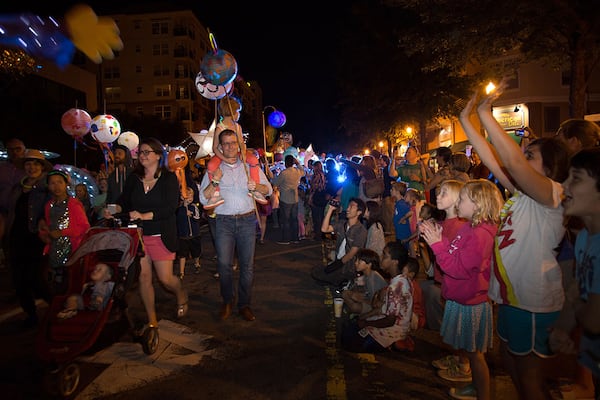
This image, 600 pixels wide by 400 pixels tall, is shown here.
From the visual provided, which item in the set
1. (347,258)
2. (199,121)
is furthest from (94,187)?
(199,121)

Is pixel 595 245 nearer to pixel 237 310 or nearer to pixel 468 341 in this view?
pixel 468 341

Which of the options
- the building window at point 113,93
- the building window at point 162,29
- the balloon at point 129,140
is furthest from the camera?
the building window at point 162,29

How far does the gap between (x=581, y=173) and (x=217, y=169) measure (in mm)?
4065

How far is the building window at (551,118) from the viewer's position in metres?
28.8

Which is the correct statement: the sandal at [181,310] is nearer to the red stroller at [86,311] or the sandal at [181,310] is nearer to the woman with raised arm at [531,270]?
the red stroller at [86,311]

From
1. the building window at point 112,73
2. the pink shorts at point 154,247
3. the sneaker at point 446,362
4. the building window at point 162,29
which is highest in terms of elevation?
the building window at point 162,29

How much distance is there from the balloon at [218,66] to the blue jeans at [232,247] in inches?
77.3

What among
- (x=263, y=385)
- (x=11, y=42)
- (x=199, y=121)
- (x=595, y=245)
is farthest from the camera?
(x=199, y=121)

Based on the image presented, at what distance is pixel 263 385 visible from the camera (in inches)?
147

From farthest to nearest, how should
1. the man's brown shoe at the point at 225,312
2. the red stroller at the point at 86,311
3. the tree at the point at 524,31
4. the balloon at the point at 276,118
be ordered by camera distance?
1. the balloon at the point at 276,118
2. the tree at the point at 524,31
3. the man's brown shoe at the point at 225,312
4. the red stroller at the point at 86,311

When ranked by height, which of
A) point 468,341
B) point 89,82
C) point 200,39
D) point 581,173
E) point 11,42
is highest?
point 200,39

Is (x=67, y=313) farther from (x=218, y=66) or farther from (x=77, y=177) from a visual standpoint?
(x=77, y=177)

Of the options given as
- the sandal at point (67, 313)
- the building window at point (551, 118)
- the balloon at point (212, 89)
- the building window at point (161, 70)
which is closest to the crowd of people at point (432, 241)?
the balloon at point (212, 89)

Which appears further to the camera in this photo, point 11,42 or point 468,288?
point 11,42
